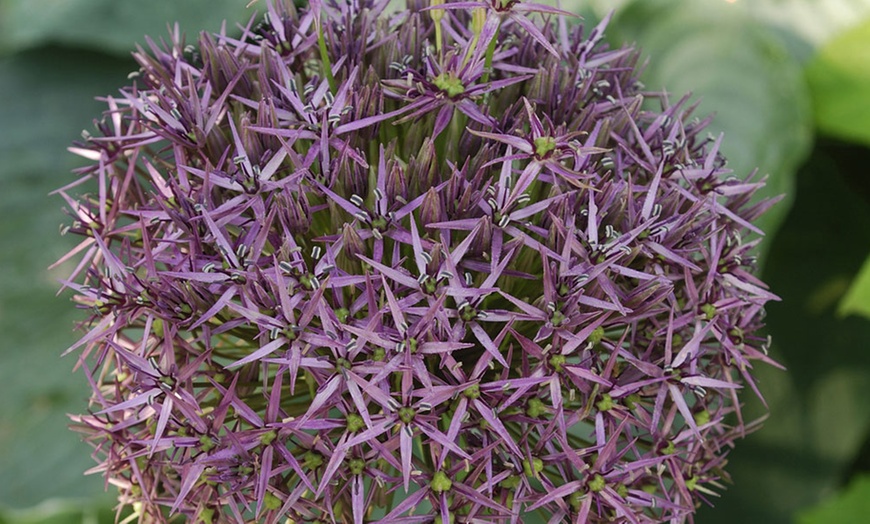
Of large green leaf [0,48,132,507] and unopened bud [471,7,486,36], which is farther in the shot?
large green leaf [0,48,132,507]

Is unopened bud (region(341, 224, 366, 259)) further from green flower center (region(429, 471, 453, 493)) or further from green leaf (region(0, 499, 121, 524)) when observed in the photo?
green leaf (region(0, 499, 121, 524))

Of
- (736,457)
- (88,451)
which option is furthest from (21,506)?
(736,457)

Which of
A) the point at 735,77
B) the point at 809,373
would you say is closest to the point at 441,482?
the point at 735,77

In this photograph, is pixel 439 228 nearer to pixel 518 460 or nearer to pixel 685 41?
pixel 518 460

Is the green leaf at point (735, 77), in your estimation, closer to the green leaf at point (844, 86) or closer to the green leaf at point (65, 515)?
the green leaf at point (844, 86)

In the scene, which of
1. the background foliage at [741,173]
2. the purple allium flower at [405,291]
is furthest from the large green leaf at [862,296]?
the purple allium flower at [405,291]

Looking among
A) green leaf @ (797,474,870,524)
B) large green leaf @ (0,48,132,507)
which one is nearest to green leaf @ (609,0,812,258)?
green leaf @ (797,474,870,524)

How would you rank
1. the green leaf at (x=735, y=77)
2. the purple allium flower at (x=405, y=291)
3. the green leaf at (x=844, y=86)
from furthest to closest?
1. the green leaf at (x=844, y=86)
2. the green leaf at (x=735, y=77)
3. the purple allium flower at (x=405, y=291)
